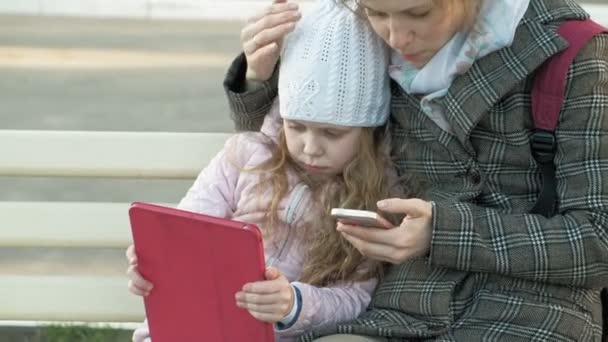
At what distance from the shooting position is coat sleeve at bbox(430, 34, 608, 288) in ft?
8.57

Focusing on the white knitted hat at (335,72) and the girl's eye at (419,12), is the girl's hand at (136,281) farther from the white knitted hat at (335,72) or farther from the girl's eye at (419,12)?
the girl's eye at (419,12)

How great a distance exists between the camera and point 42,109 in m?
8.82

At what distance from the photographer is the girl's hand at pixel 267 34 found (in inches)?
110

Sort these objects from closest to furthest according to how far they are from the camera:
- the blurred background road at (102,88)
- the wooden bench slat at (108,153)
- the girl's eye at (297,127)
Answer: the girl's eye at (297,127) < the wooden bench slat at (108,153) < the blurred background road at (102,88)

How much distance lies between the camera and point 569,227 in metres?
2.62

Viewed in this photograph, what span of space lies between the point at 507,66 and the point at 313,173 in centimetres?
53

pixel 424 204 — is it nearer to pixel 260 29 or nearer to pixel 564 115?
pixel 564 115

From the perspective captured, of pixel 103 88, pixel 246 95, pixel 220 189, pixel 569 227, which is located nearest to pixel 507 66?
pixel 569 227

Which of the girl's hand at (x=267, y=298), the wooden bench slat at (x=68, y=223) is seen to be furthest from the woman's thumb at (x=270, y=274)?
the wooden bench slat at (x=68, y=223)

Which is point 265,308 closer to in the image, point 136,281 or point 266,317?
point 266,317

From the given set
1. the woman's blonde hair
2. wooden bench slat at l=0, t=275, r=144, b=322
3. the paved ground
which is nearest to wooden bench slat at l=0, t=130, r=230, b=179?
wooden bench slat at l=0, t=275, r=144, b=322

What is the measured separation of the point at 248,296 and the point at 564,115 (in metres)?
0.76

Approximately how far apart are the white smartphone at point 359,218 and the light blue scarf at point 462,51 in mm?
308

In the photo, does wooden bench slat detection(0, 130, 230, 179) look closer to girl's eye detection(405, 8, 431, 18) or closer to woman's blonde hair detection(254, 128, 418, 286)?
woman's blonde hair detection(254, 128, 418, 286)
